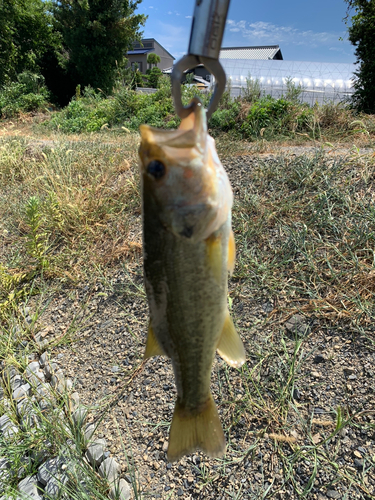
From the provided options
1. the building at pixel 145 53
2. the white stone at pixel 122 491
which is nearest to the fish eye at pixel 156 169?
the white stone at pixel 122 491

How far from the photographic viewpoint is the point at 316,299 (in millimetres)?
3014

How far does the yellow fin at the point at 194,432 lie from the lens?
4.14 ft

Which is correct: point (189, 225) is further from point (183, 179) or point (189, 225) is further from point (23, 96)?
point (23, 96)

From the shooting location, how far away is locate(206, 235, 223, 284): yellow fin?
113cm

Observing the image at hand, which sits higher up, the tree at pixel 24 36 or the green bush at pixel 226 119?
the tree at pixel 24 36

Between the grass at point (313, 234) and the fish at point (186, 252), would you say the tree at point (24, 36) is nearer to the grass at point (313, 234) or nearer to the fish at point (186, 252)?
the grass at point (313, 234)

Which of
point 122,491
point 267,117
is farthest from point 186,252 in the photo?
point 267,117

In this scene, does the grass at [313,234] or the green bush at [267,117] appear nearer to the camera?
the grass at [313,234]

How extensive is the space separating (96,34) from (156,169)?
20.8 meters

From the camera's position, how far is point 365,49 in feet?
33.7

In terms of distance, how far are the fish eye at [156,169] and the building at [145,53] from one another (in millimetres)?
53875

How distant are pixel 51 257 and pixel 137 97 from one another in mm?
9231

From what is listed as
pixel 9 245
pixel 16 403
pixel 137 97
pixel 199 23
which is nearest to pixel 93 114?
pixel 137 97

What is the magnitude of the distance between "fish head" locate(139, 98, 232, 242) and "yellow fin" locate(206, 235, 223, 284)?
4 cm
